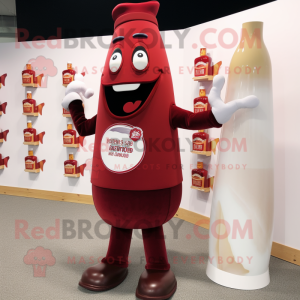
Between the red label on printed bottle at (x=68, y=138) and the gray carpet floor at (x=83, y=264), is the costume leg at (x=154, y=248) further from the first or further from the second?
the red label on printed bottle at (x=68, y=138)

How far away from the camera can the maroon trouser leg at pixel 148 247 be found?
176 cm

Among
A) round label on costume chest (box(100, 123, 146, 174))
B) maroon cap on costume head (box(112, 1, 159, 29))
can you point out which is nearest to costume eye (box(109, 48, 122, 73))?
maroon cap on costume head (box(112, 1, 159, 29))

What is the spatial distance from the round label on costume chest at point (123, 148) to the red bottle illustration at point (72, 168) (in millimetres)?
1879

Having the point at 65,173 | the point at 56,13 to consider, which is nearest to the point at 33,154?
the point at 65,173

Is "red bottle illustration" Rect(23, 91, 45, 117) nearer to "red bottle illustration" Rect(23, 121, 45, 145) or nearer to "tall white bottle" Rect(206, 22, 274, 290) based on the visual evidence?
"red bottle illustration" Rect(23, 121, 45, 145)

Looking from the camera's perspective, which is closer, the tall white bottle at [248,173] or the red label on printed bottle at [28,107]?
the tall white bottle at [248,173]

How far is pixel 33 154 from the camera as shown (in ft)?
12.0

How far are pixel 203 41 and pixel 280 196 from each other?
4.59ft

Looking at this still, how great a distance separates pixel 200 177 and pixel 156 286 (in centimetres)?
120

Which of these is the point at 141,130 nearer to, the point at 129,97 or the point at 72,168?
the point at 129,97

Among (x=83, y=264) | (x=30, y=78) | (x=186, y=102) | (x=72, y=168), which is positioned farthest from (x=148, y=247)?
(x=30, y=78)

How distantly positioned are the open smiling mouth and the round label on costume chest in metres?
0.08

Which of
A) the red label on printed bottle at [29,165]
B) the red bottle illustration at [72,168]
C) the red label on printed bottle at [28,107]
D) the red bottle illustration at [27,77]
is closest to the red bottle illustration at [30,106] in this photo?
the red label on printed bottle at [28,107]

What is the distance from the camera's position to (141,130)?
62.0 inches
